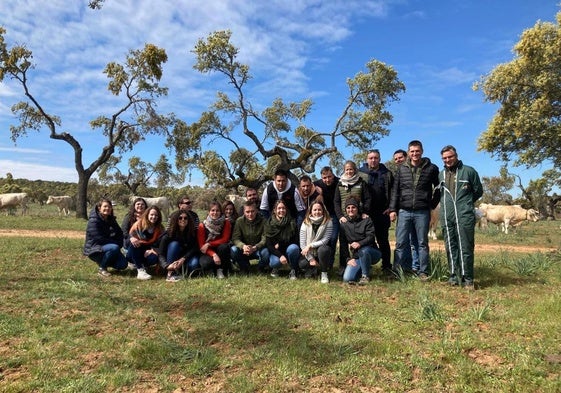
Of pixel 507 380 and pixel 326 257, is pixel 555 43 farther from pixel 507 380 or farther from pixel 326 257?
pixel 507 380

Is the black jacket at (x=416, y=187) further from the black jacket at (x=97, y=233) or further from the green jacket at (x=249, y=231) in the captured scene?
the black jacket at (x=97, y=233)

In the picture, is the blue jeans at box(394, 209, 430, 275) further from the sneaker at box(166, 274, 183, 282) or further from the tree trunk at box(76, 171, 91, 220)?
the tree trunk at box(76, 171, 91, 220)

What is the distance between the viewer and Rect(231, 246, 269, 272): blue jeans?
22.0ft

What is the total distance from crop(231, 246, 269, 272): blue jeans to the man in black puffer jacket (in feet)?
6.80

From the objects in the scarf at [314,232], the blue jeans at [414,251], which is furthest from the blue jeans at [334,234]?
the blue jeans at [414,251]

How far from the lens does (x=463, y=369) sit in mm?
3270

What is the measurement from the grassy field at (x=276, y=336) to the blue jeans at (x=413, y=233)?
13.4 inches

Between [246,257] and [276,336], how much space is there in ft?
9.31

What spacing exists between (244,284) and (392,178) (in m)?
2.91

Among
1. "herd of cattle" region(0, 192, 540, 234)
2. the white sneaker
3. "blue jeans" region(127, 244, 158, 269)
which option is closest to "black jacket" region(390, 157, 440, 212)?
the white sneaker

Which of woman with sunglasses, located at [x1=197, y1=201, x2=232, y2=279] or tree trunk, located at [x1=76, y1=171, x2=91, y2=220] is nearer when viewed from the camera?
woman with sunglasses, located at [x1=197, y1=201, x2=232, y2=279]

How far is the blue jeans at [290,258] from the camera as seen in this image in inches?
255

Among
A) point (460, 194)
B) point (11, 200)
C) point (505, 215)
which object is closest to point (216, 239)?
point (460, 194)

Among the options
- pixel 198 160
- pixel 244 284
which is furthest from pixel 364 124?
pixel 244 284
